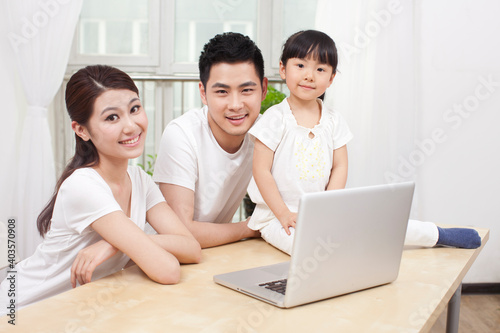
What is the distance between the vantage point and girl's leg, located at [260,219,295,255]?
131 centimetres

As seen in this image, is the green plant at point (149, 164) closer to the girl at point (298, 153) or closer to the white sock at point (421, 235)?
the girl at point (298, 153)

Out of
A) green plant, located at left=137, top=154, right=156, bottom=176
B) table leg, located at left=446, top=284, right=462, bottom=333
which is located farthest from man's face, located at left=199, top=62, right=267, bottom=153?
green plant, located at left=137, top=154, right=156, bottom=176

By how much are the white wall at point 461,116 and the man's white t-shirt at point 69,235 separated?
197 centimetres

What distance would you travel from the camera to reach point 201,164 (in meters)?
1.59

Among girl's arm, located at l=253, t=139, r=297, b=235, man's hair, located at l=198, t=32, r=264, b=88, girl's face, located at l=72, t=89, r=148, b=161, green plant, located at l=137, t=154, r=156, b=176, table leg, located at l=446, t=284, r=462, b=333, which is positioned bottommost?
table leg, located at l=446, t=284, r=462, b=333

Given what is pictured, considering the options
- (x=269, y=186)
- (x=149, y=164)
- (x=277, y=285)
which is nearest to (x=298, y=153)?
(x=269, y=186)

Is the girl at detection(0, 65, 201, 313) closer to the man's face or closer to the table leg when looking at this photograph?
the man's face

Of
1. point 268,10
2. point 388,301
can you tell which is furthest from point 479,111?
point 388,301

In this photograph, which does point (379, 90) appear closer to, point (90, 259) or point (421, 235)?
point (421, 235)

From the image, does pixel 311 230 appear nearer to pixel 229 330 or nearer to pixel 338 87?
pixel 229 330

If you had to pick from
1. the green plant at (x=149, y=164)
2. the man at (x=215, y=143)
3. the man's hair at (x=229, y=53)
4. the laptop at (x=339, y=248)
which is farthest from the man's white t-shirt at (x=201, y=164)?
the green plant at (x=149, y=164)

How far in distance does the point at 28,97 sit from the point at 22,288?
1.81 meters

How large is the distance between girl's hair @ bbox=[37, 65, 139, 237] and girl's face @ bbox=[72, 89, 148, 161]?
1 cm

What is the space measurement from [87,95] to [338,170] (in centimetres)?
72
